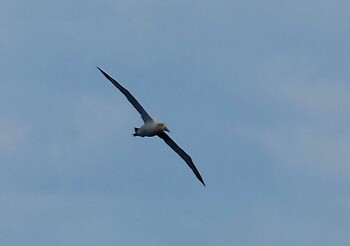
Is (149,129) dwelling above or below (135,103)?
below

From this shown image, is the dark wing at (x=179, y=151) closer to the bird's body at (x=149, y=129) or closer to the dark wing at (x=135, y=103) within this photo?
the bird's body at (x=149, y=129)

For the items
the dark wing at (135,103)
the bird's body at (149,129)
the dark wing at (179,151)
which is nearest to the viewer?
the dark wing at (135,103)

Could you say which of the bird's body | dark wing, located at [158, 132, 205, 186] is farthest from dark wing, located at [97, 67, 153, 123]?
dark wing, located at [158, 132, 205, 186]

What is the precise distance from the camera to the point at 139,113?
105375 mm

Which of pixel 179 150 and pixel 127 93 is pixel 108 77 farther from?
pixel 179 150

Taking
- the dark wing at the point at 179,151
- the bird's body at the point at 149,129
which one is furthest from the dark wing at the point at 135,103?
the dark wing at the point at 179,151

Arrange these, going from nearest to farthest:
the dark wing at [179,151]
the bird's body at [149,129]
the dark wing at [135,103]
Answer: the dark wing at [135,103] → the bird's body at [149,129] → the dark wing at [179,151]

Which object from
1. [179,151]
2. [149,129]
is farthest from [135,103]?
[179,151]

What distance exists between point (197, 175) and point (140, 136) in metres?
6.91

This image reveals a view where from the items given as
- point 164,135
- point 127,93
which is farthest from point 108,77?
point 164,135

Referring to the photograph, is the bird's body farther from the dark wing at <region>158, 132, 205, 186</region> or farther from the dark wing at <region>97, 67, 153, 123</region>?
the dark wing at <region>158, 132, 205, 186</region>

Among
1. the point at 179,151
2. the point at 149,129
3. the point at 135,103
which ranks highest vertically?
the point at 135,103

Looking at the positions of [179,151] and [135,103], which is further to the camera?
[179,151]

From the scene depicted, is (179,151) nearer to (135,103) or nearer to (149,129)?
(149,129)
